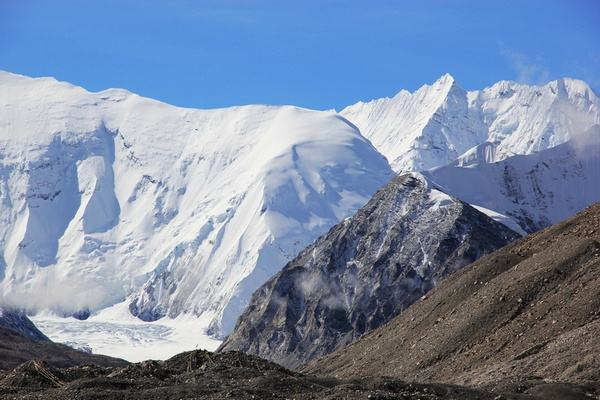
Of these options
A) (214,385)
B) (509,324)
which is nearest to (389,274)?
(509,324)

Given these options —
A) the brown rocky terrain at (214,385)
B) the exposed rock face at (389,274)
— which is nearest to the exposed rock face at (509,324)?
the brown rocky terrain at (214,385)

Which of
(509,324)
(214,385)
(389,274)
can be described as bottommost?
(214,385)

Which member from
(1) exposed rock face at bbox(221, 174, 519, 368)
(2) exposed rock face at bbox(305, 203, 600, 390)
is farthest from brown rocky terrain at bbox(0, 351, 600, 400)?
(1) exposed rock face at bbox(221, 174, 519, 368)

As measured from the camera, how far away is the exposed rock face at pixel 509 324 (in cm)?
7688

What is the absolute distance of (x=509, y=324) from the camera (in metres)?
89.7

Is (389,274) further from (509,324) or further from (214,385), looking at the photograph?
(214,385)

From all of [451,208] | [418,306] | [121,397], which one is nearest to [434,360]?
[418,306]

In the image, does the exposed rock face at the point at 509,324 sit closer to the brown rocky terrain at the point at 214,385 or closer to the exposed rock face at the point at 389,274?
the brown rocky terrain at the point at 214,385

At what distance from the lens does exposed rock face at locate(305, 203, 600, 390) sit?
76875mm

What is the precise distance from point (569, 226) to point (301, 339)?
3622 inches

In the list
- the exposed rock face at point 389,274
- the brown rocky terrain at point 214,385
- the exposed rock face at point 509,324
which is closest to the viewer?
the brown rocky terrain at point 214,385

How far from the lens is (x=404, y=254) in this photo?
7648 inches

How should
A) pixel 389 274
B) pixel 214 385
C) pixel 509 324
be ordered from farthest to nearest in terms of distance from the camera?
pixel 389 274 < pixel 509 324 < pixel 214 385

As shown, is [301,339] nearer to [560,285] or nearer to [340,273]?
[340,273]
